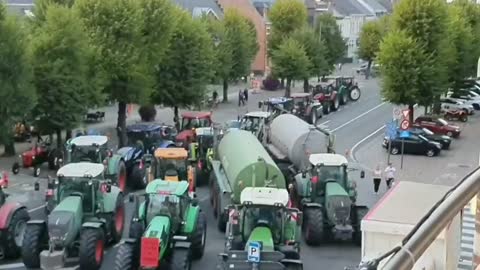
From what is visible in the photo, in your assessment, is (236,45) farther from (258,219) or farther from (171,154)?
(258,219)

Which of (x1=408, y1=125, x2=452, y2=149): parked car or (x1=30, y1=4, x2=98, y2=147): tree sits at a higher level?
(x1=30, y1=4, x2=98, y2=147): tree

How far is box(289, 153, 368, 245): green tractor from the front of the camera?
2147cm

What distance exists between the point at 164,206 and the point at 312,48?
42.9m

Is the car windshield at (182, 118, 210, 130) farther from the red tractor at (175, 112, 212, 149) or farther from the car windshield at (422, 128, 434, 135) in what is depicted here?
the car windshield at (422, 128, 434, 135)

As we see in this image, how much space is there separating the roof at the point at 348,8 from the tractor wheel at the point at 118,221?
77.8 m

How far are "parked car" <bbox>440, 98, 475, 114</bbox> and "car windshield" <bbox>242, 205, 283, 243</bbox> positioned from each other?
114 ft

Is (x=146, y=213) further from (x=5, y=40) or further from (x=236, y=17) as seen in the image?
(x=236, y=17)

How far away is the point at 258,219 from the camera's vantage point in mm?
17812

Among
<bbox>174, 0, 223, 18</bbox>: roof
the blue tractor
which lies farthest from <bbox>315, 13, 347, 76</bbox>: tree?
the blue tractor

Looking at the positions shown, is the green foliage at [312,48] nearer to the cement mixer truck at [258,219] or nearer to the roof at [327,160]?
the roof at [327,160]

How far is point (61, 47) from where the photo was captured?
3388cm

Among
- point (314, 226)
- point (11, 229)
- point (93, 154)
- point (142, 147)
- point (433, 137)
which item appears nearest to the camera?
point (11, 229)

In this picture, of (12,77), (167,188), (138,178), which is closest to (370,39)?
(12,77)

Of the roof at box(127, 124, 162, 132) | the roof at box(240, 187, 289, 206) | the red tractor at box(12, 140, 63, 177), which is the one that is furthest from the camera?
the roof at box(127, 124, 162, 132)
